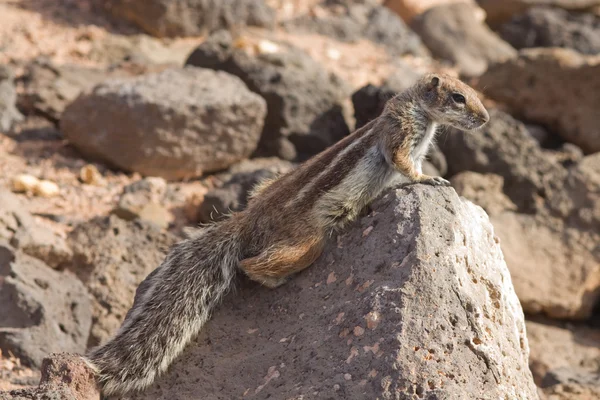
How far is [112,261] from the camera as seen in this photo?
8742mm

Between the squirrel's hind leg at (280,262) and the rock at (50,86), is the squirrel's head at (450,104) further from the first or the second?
Result: the rock at (50,86)

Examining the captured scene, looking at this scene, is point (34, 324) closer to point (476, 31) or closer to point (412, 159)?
point (412, 159)

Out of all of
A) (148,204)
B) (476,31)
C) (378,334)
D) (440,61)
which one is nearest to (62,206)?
(148,204)

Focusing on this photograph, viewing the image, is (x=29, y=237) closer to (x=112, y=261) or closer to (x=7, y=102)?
(x=112, y=261)

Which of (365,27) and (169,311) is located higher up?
(169,311)

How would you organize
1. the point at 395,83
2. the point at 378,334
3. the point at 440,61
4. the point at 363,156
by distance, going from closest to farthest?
the point at 378,334 → the point at 363,156 → the point at 395,83 → the point at 440,61

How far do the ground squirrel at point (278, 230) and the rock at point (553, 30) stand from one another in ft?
38.5

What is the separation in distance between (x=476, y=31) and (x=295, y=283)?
13.6 meters

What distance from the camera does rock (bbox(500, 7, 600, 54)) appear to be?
18.0 metres

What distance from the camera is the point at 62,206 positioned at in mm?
10742

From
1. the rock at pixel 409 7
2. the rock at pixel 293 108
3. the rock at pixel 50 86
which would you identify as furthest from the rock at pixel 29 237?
the rock at pixel 409 7

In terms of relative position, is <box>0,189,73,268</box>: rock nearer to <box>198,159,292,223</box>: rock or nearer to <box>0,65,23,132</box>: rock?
<box>198,159,292,223</box>: rock

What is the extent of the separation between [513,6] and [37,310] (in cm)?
1534

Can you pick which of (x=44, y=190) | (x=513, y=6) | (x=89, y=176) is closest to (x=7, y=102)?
(x=89, y=176)
